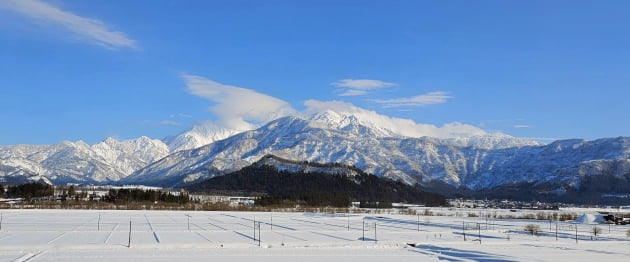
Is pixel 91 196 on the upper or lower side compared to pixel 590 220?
upper

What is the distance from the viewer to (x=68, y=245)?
3269 centimetres

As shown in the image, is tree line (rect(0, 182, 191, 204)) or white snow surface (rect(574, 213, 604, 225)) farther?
Result: tree line (rect(0, 182, 191, 204))

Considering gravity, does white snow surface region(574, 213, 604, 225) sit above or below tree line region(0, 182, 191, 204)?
below

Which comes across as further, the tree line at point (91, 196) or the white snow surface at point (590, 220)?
the tree line at point (91, 196)

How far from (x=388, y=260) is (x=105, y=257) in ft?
45.9

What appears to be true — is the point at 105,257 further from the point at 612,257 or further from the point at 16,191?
the point at 16,191

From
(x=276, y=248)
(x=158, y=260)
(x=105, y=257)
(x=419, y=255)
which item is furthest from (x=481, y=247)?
(x=105, y=257)

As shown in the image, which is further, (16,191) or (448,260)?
(16,191)

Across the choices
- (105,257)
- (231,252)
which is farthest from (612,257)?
(105,257)

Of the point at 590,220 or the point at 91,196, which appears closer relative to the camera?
the point at 590,220

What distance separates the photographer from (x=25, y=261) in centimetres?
2525

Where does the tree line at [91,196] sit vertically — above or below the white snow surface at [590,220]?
above

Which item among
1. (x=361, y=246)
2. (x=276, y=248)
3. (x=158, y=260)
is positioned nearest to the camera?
(x=158, y=260)

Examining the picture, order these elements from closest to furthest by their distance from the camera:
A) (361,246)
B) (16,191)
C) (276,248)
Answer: (276,248)
(361,246)
(16,191)
